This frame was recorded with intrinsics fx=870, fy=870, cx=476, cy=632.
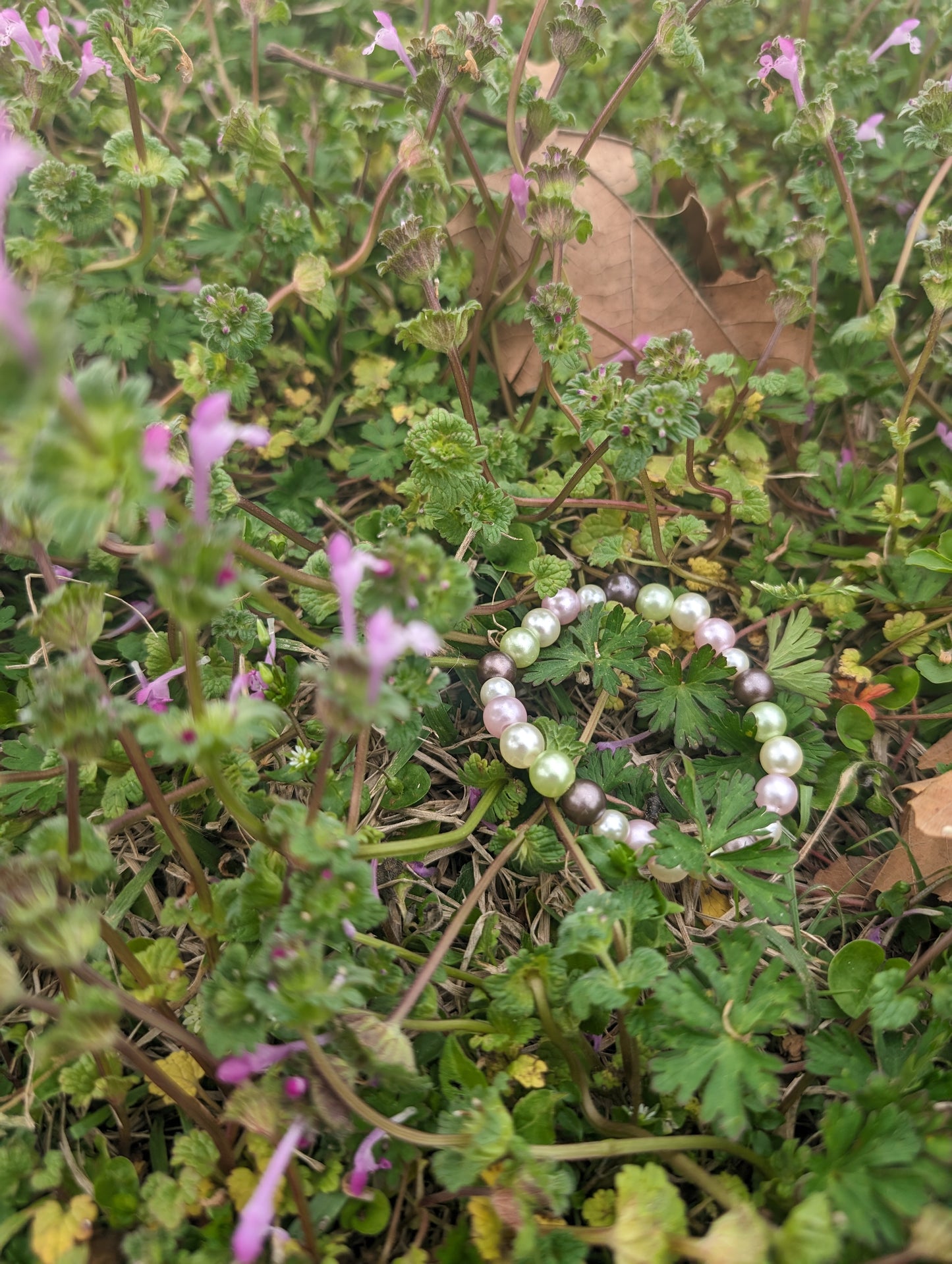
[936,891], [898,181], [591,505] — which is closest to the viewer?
[936,891]

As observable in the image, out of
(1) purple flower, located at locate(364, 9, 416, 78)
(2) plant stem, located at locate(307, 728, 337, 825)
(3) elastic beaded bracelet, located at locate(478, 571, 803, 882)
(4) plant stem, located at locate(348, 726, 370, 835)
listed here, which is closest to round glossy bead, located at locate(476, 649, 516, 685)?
(3) elastic beaded bracelet, located at locate(478, 571, 803, 882)

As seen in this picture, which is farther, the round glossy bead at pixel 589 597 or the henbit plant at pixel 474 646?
the round glossy bead at pixel 589 597

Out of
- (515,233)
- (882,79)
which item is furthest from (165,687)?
(882,79)

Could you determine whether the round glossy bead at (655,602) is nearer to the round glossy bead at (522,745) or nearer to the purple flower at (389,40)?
the round glossy bead at (522,745)

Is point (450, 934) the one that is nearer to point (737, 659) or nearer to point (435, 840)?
point (435, 840)

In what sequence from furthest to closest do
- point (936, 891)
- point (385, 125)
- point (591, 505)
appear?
point (385, 125) → point (591, 505) → point (936, 891)

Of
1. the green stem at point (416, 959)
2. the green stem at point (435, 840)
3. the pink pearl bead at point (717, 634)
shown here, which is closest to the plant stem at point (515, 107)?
the pink pearl bead at point (717, 634)

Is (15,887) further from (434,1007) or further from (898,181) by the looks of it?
(898,181)
